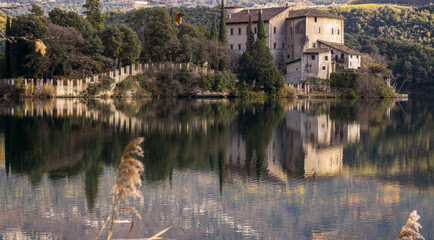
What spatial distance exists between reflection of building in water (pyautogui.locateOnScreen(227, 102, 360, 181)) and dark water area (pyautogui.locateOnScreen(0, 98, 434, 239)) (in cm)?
6

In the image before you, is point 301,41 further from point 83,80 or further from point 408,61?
point 83,80

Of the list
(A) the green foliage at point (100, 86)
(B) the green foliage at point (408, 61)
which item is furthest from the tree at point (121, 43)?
(B) the green foliage at point (408, 61)

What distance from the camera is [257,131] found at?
3412 centimetres

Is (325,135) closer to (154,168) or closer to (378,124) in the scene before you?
(378,124)

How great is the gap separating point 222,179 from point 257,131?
14.7m

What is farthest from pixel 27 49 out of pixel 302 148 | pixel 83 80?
pixel 302 148

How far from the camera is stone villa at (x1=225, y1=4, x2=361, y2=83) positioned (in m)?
78.1

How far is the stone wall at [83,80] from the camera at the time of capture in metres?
65.1

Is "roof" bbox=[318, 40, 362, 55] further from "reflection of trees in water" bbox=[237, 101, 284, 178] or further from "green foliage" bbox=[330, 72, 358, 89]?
"reflection of trees in water" bbox=[237, 101, 284, 178]

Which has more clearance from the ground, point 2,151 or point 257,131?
point 257,131

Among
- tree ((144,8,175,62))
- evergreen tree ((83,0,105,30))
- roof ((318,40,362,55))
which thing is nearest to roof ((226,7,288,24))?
roof ((318,40,362,55))

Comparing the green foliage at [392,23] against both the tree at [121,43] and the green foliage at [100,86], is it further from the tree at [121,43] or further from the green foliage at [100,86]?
the green foliage at [100,86]

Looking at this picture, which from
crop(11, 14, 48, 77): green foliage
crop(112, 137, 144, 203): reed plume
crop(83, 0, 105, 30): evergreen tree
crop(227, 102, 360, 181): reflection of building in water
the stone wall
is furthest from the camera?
crop(83, 0, 105, 30): evergreen tree

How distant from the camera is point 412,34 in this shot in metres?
112
